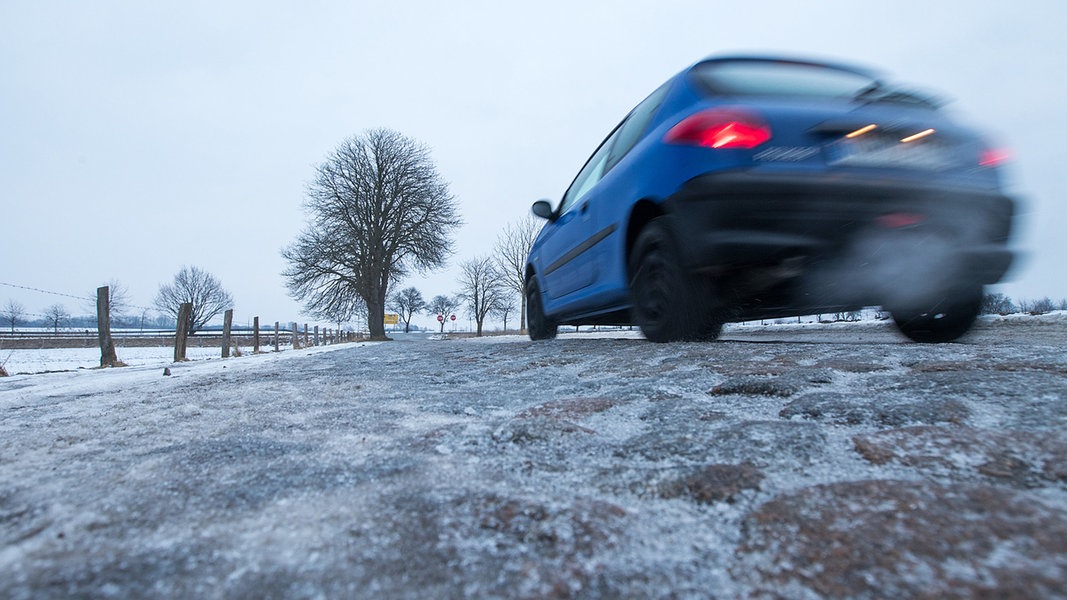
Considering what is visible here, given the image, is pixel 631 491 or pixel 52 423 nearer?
pixel 631 491

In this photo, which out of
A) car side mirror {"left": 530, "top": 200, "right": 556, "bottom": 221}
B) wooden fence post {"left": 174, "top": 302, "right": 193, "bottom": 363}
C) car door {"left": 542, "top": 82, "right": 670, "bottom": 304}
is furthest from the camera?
wooden fence post {"left": 174, "top": 302, "right": 193, "bottom": 363}

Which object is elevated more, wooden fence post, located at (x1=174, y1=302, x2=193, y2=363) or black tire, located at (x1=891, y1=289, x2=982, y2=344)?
wooden fence post, located at (x1=174, y1=302, x2=193, y2=363)

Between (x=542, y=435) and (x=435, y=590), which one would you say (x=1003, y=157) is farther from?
(x=435, y=590)

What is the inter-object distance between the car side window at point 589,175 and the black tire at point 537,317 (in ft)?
4.67

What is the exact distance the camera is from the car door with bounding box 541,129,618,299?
142 inches

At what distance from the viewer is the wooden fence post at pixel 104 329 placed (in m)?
7.14

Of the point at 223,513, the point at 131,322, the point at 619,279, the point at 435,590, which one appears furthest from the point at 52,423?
the point at 131,322

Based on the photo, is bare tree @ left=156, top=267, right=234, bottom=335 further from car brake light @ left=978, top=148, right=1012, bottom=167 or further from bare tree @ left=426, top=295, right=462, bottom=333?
car brake light @ left=978, top=148, right=1012, bottom=167

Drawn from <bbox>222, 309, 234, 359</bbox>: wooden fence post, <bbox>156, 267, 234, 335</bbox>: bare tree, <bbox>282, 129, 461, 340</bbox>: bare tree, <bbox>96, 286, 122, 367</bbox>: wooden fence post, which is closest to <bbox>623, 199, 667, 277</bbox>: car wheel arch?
<bbox>96, 286, 122, 367</bbox>: wooden fence post

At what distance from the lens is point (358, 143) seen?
22.0 m

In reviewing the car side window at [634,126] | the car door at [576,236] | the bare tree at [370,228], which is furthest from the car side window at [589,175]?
the bare tree at [370,228]

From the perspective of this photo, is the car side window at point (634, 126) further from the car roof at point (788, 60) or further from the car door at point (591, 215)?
the car roof at point (788, 60)

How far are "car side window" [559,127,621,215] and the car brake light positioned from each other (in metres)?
2.04

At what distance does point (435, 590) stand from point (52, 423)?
170cm
